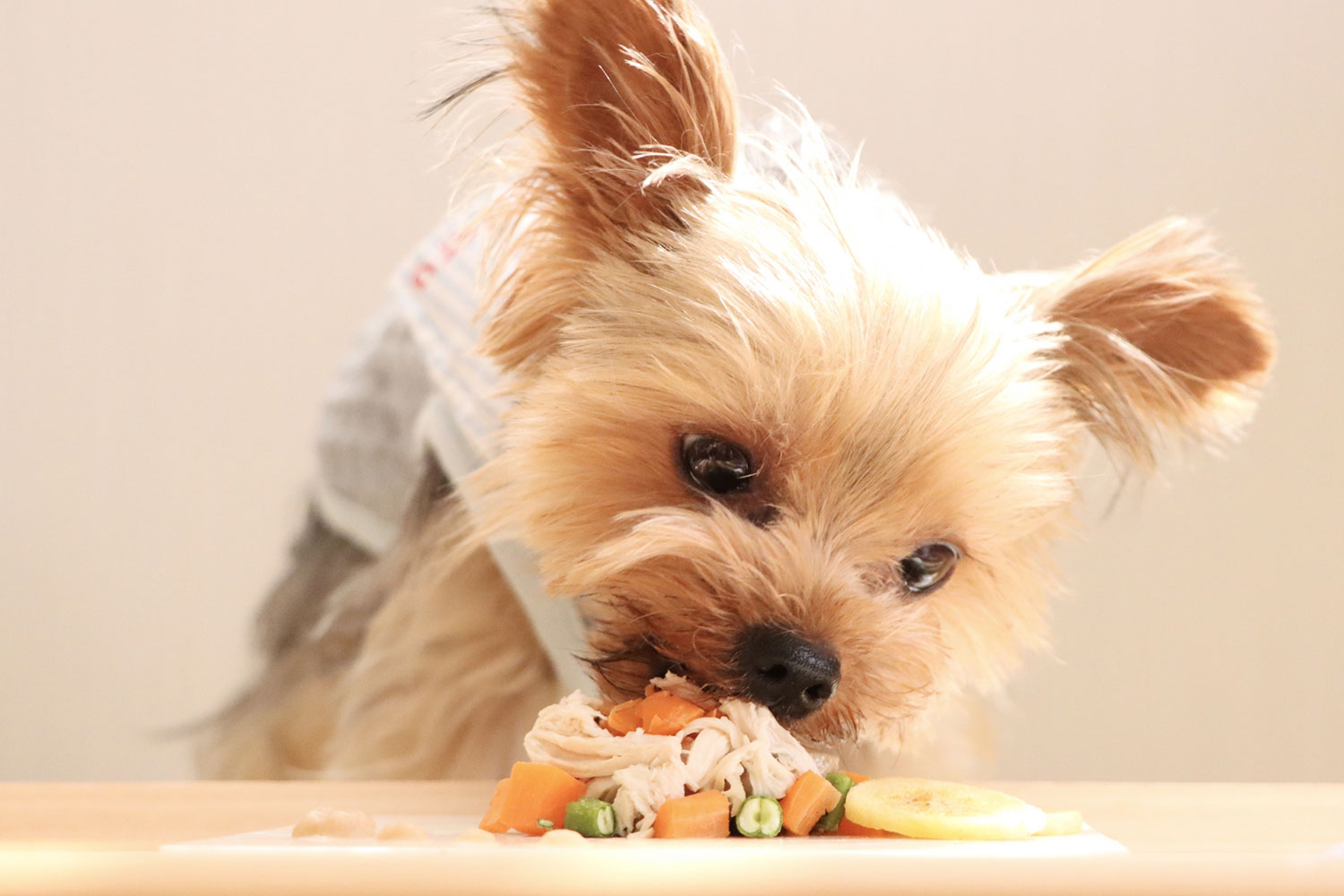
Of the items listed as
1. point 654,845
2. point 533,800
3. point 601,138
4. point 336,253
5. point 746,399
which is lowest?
point 336,253

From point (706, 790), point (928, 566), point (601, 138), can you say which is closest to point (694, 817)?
point (706, 790)

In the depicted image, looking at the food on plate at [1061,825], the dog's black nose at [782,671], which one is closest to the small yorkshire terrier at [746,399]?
the dog's black nose at [782,671]

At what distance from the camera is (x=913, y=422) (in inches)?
50.7

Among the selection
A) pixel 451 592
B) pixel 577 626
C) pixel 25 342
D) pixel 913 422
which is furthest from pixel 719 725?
pixel 25 342

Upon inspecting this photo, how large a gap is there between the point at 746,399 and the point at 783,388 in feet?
0.13

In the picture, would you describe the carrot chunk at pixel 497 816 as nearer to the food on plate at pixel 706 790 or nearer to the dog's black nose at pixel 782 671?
the food on plate at pixel 706 790

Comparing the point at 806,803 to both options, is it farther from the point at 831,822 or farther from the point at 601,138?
the point at 601,138

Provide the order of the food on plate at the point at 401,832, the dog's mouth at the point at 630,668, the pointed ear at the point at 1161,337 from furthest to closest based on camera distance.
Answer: the pointed ear at the point at 1161,337
the dog's mouth at the point at 630,668
the food on plate at the point at 401,832

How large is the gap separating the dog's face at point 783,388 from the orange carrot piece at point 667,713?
0.12 feet

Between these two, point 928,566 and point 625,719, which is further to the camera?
point 928,566

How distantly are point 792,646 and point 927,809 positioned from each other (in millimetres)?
180

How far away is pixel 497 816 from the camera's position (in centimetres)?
104

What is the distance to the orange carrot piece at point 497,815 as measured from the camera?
1.03 meters

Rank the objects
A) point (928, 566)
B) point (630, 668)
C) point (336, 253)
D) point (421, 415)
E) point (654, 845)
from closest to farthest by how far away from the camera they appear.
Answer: point (654, 845) → point (630, 668) → point (928, 566) → point (421, 415) → point (336, 253)
